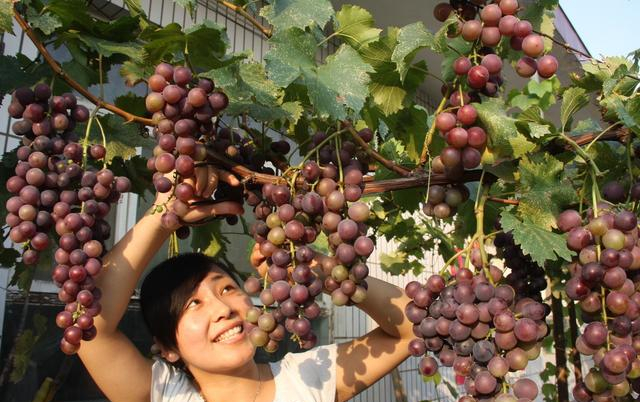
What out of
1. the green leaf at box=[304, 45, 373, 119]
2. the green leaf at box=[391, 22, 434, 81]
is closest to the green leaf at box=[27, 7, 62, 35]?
the green leaf at box=[304, 45, 373, 119]

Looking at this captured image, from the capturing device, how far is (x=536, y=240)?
685 millimetres

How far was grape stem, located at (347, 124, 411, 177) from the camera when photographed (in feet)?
2.64

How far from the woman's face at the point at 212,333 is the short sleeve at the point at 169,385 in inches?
2.1

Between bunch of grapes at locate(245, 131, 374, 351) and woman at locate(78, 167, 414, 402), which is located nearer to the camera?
bunch of grapes at locate(245, 131, 374, 351)

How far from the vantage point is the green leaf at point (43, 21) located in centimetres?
81

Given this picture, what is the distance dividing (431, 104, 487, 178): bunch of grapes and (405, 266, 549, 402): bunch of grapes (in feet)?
0.44

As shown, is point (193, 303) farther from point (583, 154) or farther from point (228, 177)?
point (583, 154)

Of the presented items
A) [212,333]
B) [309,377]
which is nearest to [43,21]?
[212,333]

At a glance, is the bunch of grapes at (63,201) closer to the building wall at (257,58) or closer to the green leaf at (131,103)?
the green leaf at (131,103)

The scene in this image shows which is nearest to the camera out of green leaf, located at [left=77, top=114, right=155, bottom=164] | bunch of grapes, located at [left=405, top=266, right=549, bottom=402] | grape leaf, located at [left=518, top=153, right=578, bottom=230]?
bunch of grapes, located at [left=405, top=266, right=549, bottom=402]

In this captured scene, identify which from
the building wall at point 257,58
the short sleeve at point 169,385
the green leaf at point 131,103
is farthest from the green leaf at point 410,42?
the building wall at point 257,58

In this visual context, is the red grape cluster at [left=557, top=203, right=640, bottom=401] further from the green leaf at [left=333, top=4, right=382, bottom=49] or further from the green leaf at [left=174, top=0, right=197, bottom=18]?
the green leaf at [left=174, top=0, right=197, bottom=18]

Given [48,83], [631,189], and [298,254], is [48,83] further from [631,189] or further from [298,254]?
[631,189]

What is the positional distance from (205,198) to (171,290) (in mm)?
439
